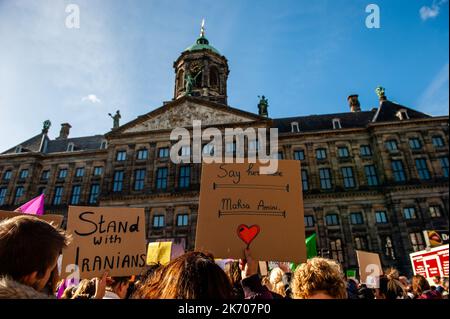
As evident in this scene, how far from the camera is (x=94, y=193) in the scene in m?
32.6

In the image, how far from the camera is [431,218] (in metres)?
25.8

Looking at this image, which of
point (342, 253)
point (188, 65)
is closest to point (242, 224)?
point (342, 253)

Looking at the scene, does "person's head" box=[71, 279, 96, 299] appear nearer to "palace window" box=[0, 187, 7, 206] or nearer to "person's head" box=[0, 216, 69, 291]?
"person's head" box=[0, 216, 69, 291]

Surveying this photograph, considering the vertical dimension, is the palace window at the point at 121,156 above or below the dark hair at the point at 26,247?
above

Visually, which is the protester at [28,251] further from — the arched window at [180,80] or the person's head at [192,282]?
the arched window at [180,80]

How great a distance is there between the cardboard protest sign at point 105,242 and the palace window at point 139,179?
84.0ft

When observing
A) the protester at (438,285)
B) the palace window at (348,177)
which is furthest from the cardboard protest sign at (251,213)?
the palace window at (348,177)

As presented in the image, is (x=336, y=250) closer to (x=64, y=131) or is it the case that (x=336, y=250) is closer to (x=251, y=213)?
(x=251, y=213)

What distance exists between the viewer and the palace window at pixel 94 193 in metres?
32.2

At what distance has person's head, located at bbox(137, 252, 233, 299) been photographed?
1562mm

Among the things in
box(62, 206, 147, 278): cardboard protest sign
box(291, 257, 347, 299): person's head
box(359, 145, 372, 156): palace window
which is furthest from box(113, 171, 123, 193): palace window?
box(291, 257, 347, 299): person's head

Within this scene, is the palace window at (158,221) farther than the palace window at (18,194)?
No

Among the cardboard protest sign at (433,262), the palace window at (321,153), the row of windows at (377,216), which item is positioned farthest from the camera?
the palace window at (321,153)
